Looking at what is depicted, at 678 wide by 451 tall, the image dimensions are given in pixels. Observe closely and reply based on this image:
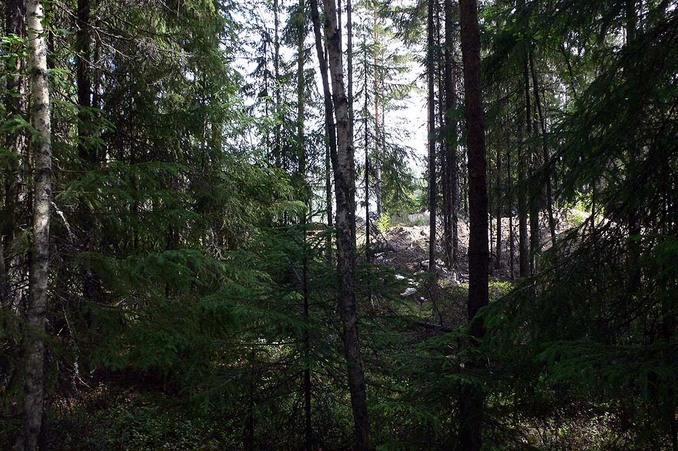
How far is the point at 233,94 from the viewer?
9.48 metres

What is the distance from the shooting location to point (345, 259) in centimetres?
611

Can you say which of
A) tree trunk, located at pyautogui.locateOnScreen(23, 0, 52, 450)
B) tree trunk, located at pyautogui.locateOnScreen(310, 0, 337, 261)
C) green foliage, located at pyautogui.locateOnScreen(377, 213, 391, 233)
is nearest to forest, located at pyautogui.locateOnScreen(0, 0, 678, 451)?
tree trunk, located at pyautogui.locateOnScreen(23, 0, 52, 450)

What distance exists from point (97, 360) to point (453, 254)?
16.7m

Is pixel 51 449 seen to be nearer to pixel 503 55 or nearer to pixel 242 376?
pixel 242 376

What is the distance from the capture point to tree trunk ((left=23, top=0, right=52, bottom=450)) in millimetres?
4793

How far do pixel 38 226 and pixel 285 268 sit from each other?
9.84 feet

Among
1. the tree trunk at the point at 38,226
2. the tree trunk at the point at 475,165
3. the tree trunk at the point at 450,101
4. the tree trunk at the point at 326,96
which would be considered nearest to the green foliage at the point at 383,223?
the tree trunk at the point at 450,101

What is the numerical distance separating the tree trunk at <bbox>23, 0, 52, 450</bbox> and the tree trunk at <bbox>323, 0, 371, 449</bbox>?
357cm

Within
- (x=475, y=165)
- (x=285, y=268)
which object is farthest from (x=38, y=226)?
(x=475, y=165)

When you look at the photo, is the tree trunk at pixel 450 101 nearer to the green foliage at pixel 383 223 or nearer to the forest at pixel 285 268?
the forest at pixel 285 268

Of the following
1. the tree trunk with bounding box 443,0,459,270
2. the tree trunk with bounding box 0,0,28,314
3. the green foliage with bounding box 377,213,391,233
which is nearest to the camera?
the tree trunk with bounding box 0,0,28,314

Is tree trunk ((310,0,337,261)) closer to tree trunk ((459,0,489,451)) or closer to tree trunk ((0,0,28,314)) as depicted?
tree trunk ((459,0,489,451))

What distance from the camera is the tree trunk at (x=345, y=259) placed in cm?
605

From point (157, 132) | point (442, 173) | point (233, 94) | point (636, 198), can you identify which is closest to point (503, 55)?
point (636, 198)
